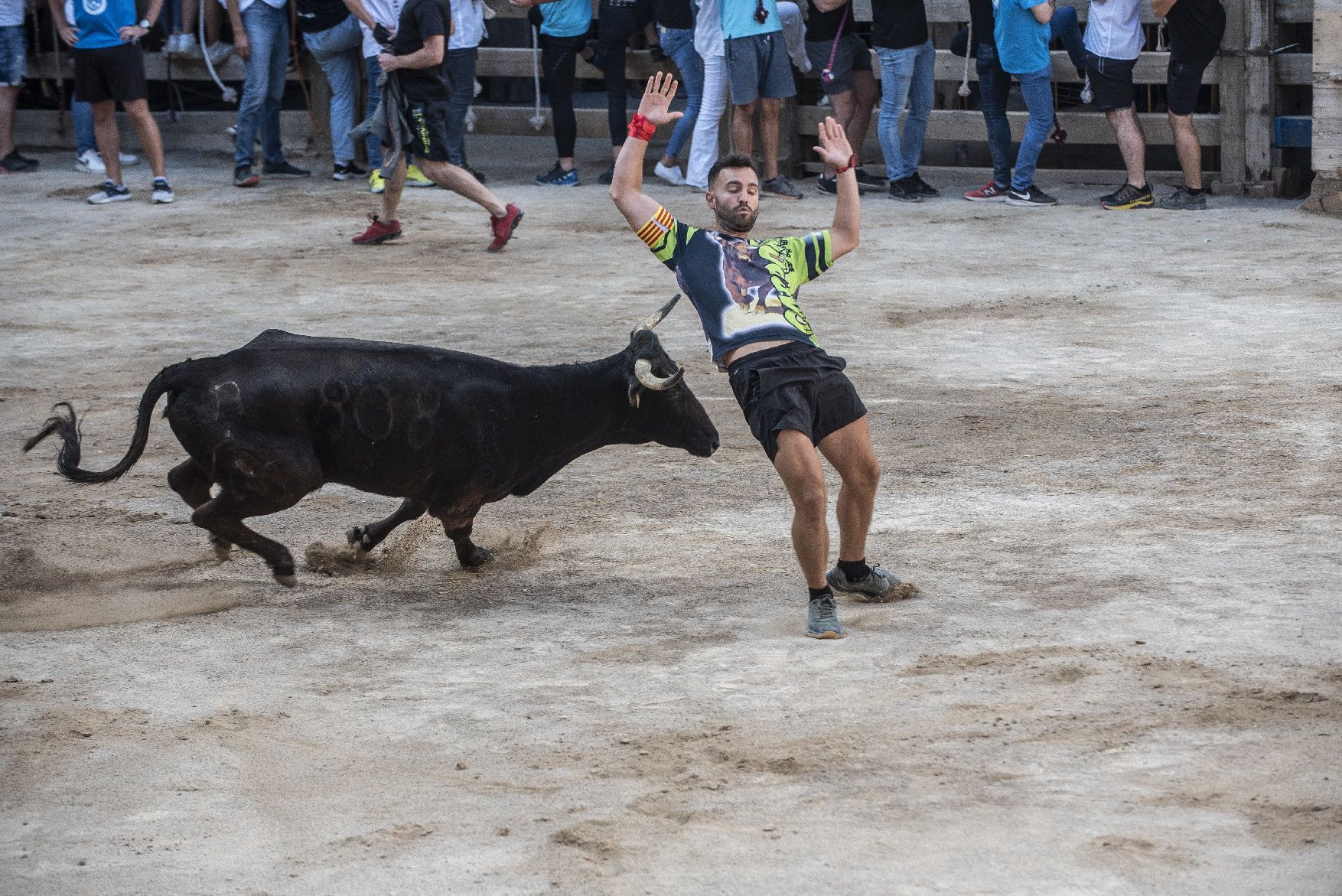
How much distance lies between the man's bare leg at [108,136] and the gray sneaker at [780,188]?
17.0ft

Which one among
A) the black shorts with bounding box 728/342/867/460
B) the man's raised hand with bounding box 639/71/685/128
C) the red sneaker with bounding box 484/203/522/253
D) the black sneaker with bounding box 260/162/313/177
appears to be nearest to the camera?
the black shorts with bounding box 728/342/867/460

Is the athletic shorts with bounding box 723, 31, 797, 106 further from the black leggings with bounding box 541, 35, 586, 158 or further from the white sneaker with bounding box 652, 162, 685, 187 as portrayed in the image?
the black leggings with bounding box 541, 35, 586, 158

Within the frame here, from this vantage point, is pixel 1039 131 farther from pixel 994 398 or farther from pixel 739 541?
pixel 739 541

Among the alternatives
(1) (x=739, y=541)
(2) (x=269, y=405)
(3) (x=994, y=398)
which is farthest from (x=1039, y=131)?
(2) (x=269, y=405)

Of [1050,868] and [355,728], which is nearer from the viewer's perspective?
[1050,868]

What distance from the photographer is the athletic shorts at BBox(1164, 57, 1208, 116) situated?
12.6 m

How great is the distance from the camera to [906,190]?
13742mm

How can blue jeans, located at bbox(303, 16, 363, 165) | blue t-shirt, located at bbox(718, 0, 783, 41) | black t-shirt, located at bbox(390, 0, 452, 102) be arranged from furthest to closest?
blue jeans, located at bbox(303, 16, 363, 165) < blue t-shirt, located at bbox(718, 0, 783, 41) < black t-shirt, located at bbox(390, 0, 452, 102)

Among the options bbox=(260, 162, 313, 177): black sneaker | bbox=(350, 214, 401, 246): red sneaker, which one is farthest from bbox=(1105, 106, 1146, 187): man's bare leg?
bbox=(260, 162, 313, 177): black sneaker

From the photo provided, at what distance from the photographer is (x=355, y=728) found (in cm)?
466

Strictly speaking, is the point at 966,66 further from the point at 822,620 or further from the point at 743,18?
the point at 822,620

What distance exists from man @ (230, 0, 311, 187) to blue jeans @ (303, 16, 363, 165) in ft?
0.93

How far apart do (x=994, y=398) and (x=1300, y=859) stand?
4662mm

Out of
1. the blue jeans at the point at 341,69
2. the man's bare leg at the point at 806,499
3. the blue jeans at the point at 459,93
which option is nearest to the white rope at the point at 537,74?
the blue jeans at the point at 459,93
